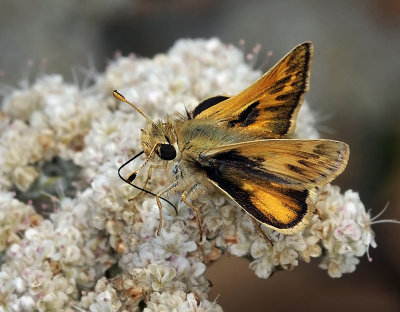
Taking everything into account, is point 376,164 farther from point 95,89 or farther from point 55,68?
point 55,68

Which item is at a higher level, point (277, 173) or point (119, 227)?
point (119, 227)

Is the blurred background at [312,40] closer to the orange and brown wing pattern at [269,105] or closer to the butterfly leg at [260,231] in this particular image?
the butterfly leg at [260,231]

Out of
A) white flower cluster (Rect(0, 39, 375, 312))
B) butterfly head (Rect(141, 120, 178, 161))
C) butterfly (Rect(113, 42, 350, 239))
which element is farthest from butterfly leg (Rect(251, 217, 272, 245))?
butterfly head (Rect(141, 120, 178, 161))

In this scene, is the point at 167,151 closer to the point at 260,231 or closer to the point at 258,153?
the point at 258,153

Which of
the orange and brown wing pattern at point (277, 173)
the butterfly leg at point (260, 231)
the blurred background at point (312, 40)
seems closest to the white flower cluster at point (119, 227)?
the butterfly leg at point (260, 231)

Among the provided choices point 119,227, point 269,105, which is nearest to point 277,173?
point 269,105

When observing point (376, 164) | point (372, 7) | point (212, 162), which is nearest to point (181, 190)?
point (212, 162)
